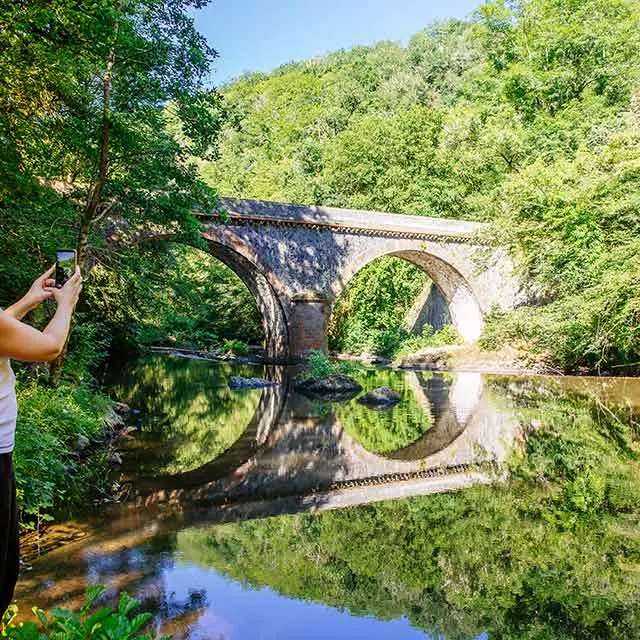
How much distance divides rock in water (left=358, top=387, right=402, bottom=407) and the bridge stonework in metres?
6.61

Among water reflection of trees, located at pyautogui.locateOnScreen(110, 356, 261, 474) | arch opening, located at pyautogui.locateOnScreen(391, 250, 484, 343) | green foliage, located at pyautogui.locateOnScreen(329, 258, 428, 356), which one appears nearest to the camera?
water reflection of trees, located at pyautogui.locateOnScreen(110, 356, 261, 474)

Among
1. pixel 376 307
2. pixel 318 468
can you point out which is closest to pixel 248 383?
pixel 318 468

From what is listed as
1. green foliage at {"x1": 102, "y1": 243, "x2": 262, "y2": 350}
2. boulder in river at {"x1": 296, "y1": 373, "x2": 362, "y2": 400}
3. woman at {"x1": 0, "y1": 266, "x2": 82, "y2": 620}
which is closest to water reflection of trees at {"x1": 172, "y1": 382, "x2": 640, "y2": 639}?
woman at {"x1": 0, "y1": 266, "x2": 82, "y2": 620}

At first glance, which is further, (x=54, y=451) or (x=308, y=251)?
(x=308, y=251)

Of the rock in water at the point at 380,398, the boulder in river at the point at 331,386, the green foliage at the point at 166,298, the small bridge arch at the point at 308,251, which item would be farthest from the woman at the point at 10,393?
the small bridge arch at the point at 308,251

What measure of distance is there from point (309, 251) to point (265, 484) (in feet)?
42.8

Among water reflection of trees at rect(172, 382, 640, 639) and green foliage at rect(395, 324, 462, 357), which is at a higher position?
green foliage at rect(395, 324, 462, 357)

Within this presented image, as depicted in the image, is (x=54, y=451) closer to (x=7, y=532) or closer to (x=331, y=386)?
(x=7, y=532)

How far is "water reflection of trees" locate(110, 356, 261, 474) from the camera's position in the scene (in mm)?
8055

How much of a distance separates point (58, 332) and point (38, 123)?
6540mm

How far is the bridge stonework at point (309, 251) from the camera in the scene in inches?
718

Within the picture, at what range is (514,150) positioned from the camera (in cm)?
2423

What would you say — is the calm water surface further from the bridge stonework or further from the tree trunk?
the bridge stonework

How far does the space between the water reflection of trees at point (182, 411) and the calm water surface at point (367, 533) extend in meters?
0.07
